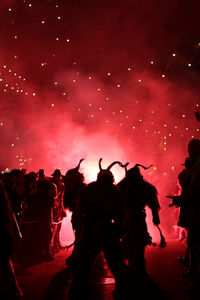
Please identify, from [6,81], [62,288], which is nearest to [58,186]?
[62,288]

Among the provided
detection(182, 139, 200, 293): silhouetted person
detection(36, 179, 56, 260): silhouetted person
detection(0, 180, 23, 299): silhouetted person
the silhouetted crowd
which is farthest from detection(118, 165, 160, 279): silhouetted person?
detection(36, 179, 56, 260): silhouetted person

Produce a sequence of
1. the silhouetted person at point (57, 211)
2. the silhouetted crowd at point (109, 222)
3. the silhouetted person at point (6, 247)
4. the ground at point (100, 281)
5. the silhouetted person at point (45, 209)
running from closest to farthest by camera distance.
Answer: the silhouetted person at point (6, 247) → the silhouetted crowd at point (109, 222) → the ground at point (100, 281) → the silhouetted person at point (45, 209) → the silhouetted person at point (57, 211)

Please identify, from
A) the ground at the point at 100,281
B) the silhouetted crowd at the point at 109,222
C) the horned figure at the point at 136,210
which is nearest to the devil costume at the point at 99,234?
the silhouetted crowd at the point at 109,222

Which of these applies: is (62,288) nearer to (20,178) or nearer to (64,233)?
(20,178)

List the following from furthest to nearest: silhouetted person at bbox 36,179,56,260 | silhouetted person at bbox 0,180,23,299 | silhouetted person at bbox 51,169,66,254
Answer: silhouetted person at bbox 51,169,66,254 → silhouetted person at bbox 36,179,56,260 → silhouetted person at bbox 0,180,23,299

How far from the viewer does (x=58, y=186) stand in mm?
9453

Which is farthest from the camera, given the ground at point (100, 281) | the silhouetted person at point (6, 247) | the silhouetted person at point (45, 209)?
the silhouetted person at point (45, 209)

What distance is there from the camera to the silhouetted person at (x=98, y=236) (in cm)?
396

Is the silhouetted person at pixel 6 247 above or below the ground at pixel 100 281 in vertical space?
above

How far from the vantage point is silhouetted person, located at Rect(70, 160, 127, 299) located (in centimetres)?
396

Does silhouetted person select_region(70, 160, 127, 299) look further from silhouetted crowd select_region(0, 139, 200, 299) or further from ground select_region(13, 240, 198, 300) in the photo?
ground select_region(13, 240, 198, 300)

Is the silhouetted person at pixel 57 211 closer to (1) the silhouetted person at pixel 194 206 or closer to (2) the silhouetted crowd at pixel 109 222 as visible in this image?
(2) the silhouetted crowd at pixel 109 222

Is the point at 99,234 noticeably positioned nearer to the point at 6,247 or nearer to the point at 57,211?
the point at 6,247

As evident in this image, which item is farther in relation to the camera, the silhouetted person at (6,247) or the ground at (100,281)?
the ground at (100,281)
